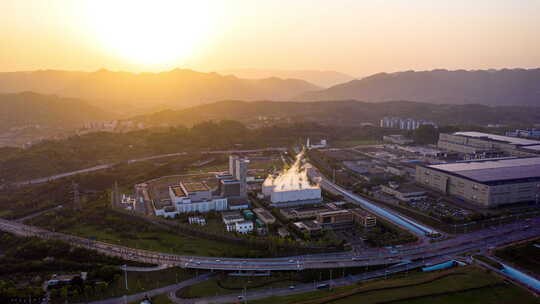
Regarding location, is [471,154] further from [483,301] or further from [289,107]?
[289,107]

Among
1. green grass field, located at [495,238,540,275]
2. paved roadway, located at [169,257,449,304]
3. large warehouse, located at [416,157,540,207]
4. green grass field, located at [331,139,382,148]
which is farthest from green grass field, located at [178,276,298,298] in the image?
green grass field, located at [331,139,382,148]

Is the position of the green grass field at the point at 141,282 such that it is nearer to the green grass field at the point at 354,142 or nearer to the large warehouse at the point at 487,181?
the large warehouse at the point at 487,181

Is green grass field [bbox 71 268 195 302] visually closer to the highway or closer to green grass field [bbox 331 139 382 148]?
the highway

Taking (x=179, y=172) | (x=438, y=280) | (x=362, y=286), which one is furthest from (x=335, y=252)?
(x=179, y=172)

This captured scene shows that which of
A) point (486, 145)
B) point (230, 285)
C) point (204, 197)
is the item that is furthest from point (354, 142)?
point (230, 285)

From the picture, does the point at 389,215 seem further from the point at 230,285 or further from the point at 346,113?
the point at 346,113

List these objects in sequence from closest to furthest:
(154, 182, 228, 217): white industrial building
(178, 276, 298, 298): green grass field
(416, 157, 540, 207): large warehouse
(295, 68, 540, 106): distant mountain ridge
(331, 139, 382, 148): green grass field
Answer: (178, 276, 298, 298): green grass field
(154, 182, 228, 217): white industrial building
(416, 157, 540, 207): large warehouse
(331, 139, 382, 148): green grass field
(295, 68, 540, 106): distant mountain ridge

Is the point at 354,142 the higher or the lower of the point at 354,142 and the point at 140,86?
the lower
